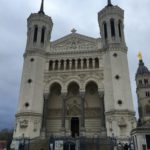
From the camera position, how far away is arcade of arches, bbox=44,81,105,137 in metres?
25.8

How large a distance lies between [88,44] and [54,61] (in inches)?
202

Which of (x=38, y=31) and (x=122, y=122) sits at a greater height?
(x=38, y=31)

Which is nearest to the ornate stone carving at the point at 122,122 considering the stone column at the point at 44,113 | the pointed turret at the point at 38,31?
the stone column at the point at 44,113

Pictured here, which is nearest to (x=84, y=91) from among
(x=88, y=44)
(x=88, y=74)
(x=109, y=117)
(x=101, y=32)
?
(x=88, y=74)

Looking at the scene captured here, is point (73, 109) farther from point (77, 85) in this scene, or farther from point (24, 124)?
point (24, 124)

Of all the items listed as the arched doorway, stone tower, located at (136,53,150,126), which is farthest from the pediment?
stone tower, located at (136,53,150,126)

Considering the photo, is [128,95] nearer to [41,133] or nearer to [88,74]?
[88,74]

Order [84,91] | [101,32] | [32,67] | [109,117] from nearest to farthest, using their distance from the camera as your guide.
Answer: [109,117] → [84,91] → [32,67] → [101,32]

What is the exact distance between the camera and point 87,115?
26828mm

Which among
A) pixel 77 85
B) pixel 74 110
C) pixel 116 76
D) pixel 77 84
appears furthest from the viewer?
pixel 77 85

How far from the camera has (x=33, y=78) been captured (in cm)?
2722

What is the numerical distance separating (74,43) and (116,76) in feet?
25.0

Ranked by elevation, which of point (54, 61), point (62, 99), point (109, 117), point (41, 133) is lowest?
point (41, 133)

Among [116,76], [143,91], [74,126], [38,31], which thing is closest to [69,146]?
[74,126]
